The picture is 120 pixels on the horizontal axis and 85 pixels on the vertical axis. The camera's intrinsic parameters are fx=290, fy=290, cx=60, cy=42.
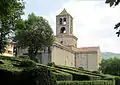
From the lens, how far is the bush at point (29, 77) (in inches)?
653

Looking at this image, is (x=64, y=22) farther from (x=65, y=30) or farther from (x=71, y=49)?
(x=71, y=49)

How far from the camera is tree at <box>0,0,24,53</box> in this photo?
1912 centimetres

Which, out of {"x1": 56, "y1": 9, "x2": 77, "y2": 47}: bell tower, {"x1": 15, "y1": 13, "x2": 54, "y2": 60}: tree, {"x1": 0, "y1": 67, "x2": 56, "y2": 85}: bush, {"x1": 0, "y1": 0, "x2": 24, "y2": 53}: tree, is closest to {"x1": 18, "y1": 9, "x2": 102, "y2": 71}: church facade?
{"x1": 56, "y1": 9, "x2": 77, "y2": 47}: bell tower

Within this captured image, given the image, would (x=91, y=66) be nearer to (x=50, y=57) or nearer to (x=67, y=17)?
(x=67, y=17)

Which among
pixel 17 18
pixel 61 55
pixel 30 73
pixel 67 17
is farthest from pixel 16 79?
pixel 67 17

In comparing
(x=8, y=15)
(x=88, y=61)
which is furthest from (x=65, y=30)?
(x=8, y=15)

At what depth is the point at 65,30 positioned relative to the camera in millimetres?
95500

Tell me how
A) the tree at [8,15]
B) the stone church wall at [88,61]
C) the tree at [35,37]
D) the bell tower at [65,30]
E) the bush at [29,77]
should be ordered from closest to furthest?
1. the bush at [29,77]
2. the tree at [8,15]
3. the tree at [35,37]
4. the bell tower at [65,30]
5. the stone church wall at [88,61]

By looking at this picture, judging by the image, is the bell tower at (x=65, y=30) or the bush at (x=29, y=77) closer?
the bush at (x=29, y=77)

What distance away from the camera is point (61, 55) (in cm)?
7994

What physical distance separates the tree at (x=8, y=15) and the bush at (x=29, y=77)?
4.22 metres

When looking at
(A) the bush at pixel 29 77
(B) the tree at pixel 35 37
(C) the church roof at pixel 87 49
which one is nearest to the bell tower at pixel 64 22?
(C) the church roof at pixel 87 49

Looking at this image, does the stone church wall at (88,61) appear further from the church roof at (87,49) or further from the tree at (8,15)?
the tree at (8,15)

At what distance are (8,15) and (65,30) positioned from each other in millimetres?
71287
